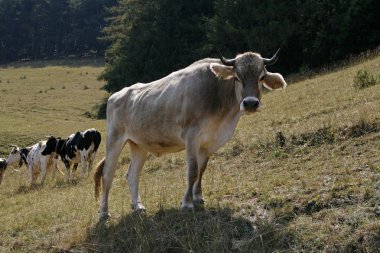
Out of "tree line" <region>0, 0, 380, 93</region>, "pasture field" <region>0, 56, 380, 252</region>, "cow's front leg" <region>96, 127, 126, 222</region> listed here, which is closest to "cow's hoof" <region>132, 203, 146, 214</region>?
"pasture field" <region>0, 56, 380, 252</region>

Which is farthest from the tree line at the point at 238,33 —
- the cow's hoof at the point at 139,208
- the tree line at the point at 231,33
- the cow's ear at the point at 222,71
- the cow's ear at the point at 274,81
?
the cow's ear at the point at 222,71

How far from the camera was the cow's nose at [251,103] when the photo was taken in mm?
6941

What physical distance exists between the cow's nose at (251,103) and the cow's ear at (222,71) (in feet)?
2.36

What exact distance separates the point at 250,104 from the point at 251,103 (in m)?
0.02

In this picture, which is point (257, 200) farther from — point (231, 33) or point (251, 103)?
point (231, 33)

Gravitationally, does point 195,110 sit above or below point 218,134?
above

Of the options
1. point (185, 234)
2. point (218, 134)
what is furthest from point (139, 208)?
point (218, 134)

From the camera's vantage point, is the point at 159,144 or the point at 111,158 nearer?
the point at 159,144

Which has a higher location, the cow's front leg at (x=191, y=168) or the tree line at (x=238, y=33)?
the tree line at (x=238, y=33)

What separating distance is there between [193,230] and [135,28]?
40.2m

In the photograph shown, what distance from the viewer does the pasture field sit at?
6.57 metres

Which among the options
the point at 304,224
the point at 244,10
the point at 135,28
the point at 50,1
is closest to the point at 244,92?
Answer: the point at 304,224

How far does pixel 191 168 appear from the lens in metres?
7.76

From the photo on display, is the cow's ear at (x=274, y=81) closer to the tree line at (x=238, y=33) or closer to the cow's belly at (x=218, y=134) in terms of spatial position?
the cow's belly at (x=218, y=134)
